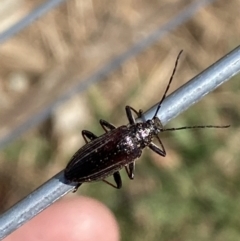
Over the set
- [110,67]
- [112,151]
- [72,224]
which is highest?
[110,67]

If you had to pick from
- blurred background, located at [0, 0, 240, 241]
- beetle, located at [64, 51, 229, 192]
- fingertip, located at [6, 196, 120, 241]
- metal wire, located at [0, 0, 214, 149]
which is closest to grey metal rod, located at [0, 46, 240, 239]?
beetle, located at [64, 51, 229, 192]

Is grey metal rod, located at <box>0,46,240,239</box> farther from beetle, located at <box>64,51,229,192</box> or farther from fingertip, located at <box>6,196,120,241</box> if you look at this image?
fingertip, located at <box>6,196,120,241</box>

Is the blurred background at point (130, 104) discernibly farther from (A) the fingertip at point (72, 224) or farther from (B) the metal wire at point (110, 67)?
(A) the fingertip at point (72, 224)

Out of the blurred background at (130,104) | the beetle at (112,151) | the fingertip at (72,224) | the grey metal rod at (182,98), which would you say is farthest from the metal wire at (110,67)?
the grey metal rod at (182,98)

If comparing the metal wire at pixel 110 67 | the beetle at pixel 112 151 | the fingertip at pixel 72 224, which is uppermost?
the metal wire at pixel 110 67

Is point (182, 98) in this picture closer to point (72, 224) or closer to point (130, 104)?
point (72, 224)

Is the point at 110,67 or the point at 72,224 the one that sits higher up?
the point at 110,67

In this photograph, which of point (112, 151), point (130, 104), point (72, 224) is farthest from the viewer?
point (130, 104)

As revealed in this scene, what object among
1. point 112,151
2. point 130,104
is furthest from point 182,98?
point 130,104
